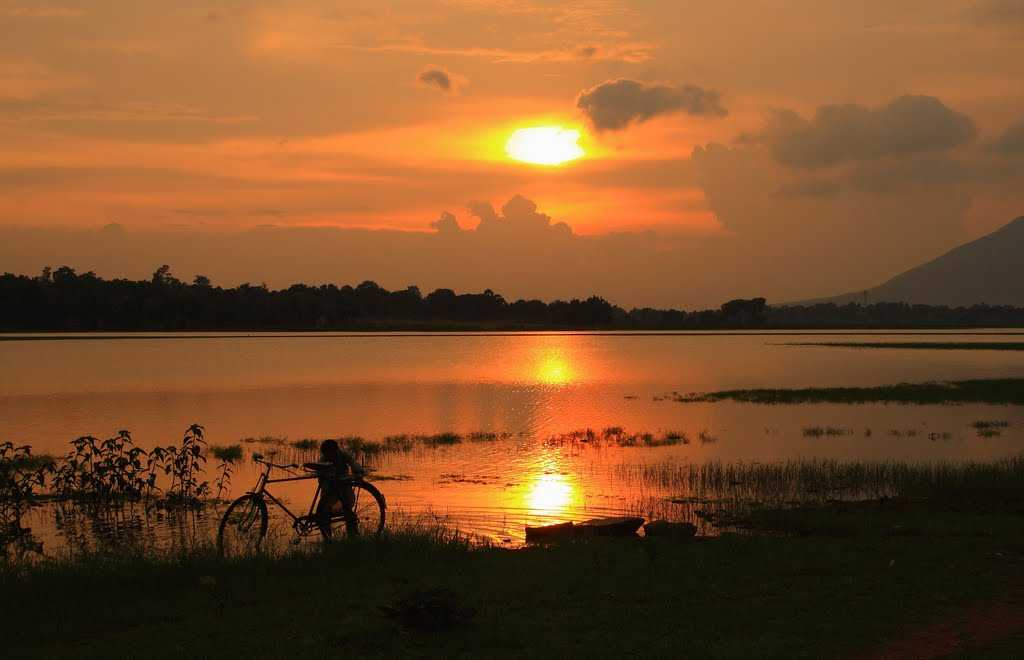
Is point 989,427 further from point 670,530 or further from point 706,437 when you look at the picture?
point 670,530

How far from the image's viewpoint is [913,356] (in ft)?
359

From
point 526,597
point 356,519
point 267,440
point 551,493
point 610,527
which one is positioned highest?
point 356,519

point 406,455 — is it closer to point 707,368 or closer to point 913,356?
point 707,368

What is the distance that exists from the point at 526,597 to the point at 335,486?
6233 millimetres

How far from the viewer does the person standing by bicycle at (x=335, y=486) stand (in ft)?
57.9

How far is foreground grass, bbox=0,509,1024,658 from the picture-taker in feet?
34.9

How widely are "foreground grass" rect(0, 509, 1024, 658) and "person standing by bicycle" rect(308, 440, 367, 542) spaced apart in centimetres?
204

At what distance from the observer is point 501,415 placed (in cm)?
5078

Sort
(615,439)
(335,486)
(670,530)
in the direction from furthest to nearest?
1. (615,439)
2. (335,486)
3. (670,530)

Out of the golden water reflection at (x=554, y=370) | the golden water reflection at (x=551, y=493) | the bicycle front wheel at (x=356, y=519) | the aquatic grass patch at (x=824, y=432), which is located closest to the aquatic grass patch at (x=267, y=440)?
the golden water reflection at (x=551, y=493)

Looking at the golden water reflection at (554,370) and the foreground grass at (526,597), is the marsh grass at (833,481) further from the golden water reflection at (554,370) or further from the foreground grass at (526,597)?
the golden water reflection at (554,370)

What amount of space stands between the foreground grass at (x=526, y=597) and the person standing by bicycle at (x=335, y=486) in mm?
2044

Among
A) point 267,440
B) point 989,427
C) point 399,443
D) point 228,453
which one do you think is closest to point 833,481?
point 399,443

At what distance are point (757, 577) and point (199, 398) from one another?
50.9 metres
